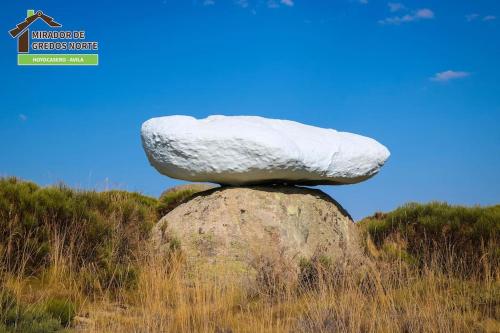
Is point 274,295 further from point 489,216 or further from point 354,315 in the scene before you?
point 489,216

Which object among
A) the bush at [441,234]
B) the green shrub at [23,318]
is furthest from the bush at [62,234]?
the bush at [441,234]

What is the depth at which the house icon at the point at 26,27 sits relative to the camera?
12641mm

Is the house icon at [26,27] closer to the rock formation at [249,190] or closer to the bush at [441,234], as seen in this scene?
the rock formation at [249,190]

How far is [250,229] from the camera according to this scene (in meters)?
9.81

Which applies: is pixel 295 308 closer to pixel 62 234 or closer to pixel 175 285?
pixel 175 285

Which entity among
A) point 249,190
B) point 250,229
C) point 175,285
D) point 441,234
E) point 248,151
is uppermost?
point 248,151

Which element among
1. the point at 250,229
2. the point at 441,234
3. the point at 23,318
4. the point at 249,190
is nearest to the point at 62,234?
the point at 23,318

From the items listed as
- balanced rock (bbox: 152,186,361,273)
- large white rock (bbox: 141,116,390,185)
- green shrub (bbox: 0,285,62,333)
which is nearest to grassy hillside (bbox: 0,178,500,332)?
green shrub (bbox: 0,285,62,333)

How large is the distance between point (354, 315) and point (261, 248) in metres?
3.41

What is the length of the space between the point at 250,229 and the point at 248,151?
1.24m

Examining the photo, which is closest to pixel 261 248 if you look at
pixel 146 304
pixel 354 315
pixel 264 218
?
pixel 264 218

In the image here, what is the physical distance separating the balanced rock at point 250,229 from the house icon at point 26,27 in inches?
198

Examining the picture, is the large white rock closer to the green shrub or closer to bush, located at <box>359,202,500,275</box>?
bush, located at <box>359,202,500,275</box>

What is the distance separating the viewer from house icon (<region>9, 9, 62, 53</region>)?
41.5 feet
